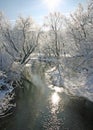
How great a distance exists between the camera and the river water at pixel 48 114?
50.2ft

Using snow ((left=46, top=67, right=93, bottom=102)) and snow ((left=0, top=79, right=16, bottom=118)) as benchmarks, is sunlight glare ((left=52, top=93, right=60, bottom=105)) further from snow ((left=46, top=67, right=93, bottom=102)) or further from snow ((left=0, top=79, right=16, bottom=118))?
snow ((left=0, top=79, right=16, bottom=118))

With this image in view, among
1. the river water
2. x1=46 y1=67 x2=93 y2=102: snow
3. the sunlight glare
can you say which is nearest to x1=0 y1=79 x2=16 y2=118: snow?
the river water

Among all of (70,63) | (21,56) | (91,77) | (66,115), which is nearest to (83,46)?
(70,63)

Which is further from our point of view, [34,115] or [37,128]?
[34,115]

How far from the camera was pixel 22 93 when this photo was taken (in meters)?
23.7

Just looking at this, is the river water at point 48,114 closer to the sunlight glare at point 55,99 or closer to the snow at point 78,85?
the sunlight glare at point 55,99

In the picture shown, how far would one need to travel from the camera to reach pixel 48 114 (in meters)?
17.2

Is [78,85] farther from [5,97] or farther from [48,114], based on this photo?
[5,97]

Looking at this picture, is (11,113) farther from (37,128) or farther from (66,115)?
(66,115)

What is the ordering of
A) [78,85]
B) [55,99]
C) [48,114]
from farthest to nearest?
[78,85] < [55,99] < [48,114]

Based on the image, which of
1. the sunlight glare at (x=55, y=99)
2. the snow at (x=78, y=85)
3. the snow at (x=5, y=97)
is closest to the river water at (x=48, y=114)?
the sunlight glare at (x=55, y=99)

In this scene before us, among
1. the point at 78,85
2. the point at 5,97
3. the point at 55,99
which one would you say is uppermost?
the point at 5,97

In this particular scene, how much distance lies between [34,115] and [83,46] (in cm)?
910

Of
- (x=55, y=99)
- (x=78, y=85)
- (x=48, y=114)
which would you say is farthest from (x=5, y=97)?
(x=78, y=85)
